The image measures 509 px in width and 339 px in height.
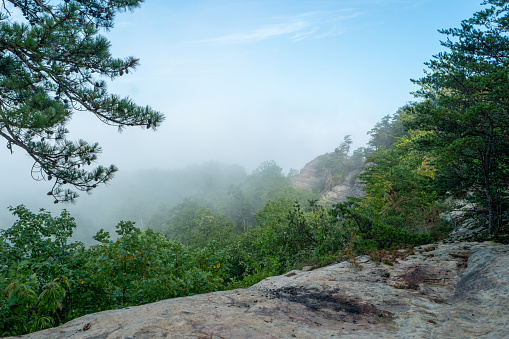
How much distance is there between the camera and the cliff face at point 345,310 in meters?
2.74

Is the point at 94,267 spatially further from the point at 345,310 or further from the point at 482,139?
the point at 482,139

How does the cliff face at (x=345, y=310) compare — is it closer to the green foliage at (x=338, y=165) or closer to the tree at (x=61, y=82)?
the tree at (x=61, y=82)

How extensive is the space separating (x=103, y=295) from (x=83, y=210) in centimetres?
17345

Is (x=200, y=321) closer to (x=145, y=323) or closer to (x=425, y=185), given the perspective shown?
(x=145, y=323)

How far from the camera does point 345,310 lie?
3.50 meters

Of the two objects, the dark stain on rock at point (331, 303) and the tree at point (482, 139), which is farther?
the tree at point (482, 139)

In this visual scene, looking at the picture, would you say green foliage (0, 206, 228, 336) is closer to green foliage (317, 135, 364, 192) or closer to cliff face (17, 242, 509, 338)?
cliff face (17, 242, 509, 338)

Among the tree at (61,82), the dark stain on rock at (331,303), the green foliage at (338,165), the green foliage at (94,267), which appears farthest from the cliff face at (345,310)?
the green foliage at (338,165)

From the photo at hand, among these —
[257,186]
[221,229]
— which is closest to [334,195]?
[221,229]

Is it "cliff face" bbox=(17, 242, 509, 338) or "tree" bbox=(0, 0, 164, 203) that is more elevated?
"tree" bbox=(0, 0, 164, 203)

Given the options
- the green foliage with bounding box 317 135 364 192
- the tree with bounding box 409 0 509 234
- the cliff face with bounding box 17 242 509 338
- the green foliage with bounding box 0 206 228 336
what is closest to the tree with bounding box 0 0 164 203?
the green foliage with bounding box 0 206 228 336

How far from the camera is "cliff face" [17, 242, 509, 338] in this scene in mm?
2744

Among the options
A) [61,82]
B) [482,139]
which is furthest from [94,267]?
[482,139]

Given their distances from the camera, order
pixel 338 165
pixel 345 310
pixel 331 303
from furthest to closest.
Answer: pixel 338 165, pixel 331 303, pixel 345 310
